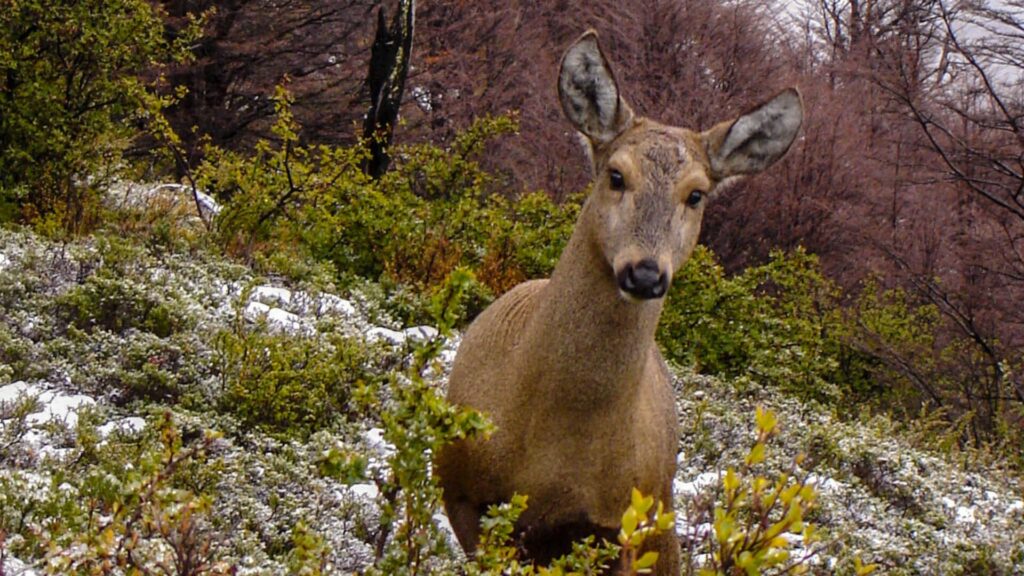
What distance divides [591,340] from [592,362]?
8 cm

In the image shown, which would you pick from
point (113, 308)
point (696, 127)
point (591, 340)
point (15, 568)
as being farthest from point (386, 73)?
point (15, 568)

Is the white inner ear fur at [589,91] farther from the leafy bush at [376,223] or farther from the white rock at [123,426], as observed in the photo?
the leafy bush at [376,223]

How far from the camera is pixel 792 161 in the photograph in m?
16.5

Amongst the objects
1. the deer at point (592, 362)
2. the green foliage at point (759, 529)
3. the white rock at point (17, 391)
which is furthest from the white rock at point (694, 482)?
the green foliage at point (759, 529)

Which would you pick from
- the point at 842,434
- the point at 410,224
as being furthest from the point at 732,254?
the point at 842,434

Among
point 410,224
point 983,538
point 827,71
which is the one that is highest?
point 827,71

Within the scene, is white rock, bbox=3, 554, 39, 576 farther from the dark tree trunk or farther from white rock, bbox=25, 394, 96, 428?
the dark tree trunk

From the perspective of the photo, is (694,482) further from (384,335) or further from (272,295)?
(272,295)

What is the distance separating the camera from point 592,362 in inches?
164

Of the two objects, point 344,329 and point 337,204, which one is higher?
point 337,204

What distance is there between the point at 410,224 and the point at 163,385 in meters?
4.20

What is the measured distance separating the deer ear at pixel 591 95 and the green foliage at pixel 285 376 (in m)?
2.33

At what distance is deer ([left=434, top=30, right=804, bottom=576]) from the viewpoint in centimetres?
412

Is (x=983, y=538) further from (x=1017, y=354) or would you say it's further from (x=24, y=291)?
(x=1017, y=354)
